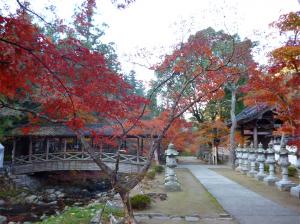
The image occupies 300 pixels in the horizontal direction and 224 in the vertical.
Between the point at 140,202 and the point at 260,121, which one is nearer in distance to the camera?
the point at 140,202

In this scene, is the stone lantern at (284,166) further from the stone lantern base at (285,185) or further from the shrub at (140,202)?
the shrub at (140,202)

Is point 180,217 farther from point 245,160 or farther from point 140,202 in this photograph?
point 245,160

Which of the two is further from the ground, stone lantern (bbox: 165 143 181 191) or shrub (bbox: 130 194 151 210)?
stone lantern (bbox: 165 143 181 191)

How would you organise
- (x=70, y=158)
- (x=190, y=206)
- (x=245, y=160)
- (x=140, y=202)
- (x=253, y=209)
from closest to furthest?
(x=253, y=209)
(x=140, y=202)
(x=190, y=206)
(x=245, y=160)
(x=70, y=158)

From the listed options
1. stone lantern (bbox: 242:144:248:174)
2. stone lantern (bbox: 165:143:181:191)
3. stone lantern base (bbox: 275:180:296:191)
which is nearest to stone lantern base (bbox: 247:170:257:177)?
stone lantern (bbox: 242:144:248:174)

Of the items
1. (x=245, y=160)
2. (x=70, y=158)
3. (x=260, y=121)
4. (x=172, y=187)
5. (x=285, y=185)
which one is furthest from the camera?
(x=70, y=158)


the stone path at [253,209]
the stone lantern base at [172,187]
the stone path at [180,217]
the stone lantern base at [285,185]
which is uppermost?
the stone lantern base at [285,185]

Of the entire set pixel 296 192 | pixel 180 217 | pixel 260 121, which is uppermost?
pixel 260 121

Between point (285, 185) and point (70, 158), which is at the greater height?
point (70, 158)

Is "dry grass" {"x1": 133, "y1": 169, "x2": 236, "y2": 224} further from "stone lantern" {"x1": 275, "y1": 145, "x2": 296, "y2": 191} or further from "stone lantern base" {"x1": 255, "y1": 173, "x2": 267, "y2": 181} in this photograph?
"stone lantern base" {"x1": 255, "y1": 173, "x2": 267, "y2": 181}

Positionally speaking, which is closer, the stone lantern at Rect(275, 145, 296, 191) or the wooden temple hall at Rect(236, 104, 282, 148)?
the stone lantern at Rect(275, 145, 296, 191)

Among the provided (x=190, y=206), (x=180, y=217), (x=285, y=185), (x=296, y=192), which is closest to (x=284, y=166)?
(x=285, y=185)

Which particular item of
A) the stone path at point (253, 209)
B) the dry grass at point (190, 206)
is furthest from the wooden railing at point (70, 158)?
the stone path at point (253, 209)

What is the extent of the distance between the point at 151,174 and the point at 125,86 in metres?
10.3
